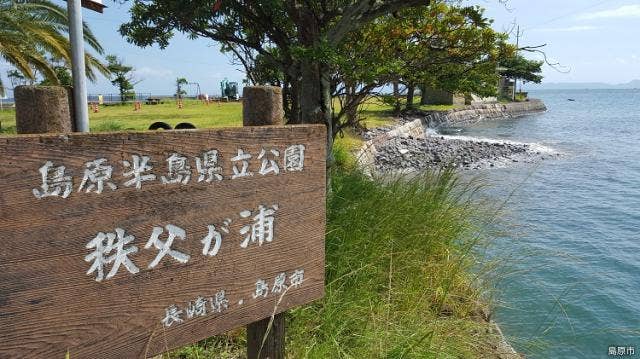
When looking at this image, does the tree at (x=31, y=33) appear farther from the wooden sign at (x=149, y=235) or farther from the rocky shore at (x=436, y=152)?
the wooden sign at (x=149, y=235)

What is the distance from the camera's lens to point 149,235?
144 cm

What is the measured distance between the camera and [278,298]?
184 cm

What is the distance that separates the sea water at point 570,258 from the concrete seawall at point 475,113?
10320mm

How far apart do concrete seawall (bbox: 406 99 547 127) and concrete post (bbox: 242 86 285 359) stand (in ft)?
76.2

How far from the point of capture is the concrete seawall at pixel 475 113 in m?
26.0

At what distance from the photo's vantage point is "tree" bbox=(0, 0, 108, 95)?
943 centimetres

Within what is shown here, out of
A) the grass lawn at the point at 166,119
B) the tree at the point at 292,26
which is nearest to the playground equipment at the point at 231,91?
the grass lawn at the point at 166,119

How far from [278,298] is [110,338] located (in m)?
0.64

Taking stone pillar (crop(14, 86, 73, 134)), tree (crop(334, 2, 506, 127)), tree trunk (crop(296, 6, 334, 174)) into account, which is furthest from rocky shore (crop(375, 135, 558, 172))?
stone pillar (crop(14, 86, 73, 134))

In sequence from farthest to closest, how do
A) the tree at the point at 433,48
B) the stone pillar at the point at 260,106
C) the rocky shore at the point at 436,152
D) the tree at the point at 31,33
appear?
the rocky shore at the point at 436,152
the tree at the point at 31,33
the tree at the point at 433,48
the stone pillar at the point at 260,106

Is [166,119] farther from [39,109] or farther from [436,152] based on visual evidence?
[39,109]

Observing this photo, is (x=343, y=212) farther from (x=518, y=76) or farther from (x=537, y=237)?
(x=518, y=76)

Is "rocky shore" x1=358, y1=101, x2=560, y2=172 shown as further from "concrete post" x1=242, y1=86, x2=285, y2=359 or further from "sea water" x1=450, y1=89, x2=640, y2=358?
"concrete post" x1=242, y1=86, x2=285, y2=359

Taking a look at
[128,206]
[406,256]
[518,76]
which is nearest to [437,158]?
[406,256]
